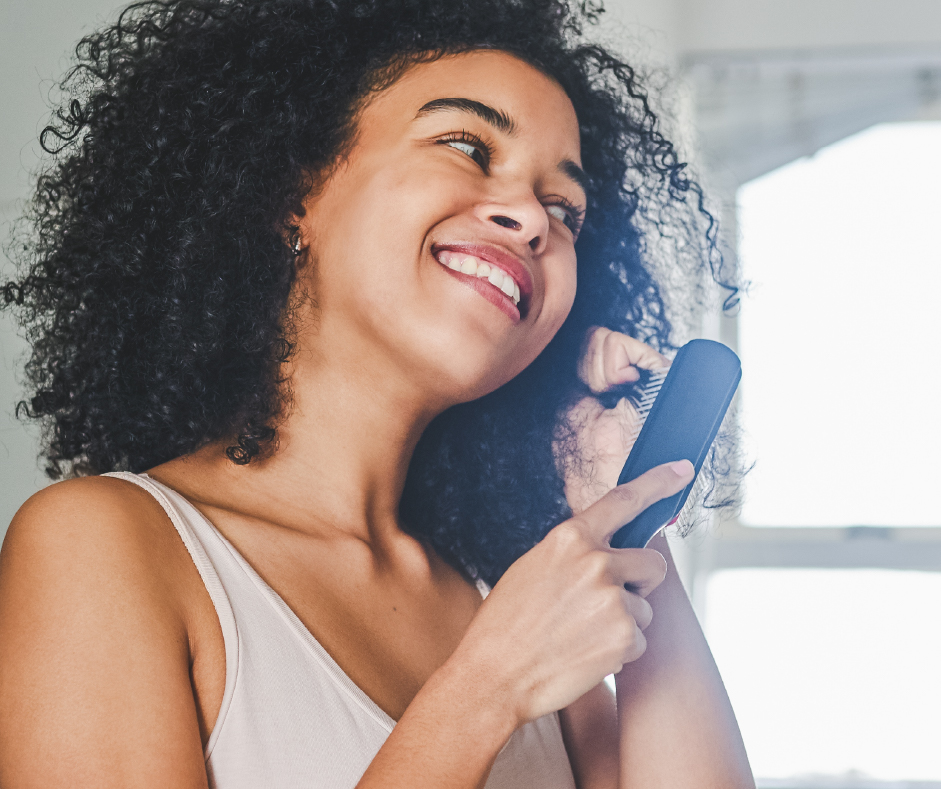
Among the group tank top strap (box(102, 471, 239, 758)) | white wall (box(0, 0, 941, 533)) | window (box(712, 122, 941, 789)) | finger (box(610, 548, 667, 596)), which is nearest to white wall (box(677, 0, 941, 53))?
white wall (box(0, 0, 941, 533))

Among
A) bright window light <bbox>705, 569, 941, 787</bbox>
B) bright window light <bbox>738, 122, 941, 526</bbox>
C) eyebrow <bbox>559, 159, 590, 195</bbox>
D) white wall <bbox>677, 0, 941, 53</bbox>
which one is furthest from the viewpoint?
white wall <bbox>677, 0, 941, 53</bbox>

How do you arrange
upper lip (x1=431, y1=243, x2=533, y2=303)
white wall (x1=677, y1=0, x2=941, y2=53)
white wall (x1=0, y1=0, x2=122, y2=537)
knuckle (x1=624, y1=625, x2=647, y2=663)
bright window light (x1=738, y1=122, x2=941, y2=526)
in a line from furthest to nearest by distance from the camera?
white wall (x1=677, y1=0, x2=941, y2=53), bright window light (x1=738, y1=122, x2=941, y2=526), white wall (x1=0, y1=0, x2=122, y2=537), upper lip (x1=431, y1=243, x2=533, y2=303), knuckle (x1=624, y1=625, x2=647, y2=663)

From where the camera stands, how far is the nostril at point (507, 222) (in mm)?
785

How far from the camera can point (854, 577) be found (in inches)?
90.0

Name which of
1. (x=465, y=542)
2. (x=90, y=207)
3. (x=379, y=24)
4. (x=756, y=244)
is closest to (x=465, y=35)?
(x=379, y=24)

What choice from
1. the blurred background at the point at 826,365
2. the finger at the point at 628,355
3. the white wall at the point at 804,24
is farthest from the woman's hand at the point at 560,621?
the white wall at the point at 804,24

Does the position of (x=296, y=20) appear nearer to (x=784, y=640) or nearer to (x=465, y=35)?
(x=465, y=35)

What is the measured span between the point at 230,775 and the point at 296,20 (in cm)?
74

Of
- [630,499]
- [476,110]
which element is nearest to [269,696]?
[630,499]

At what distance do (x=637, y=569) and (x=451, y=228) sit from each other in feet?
1.08

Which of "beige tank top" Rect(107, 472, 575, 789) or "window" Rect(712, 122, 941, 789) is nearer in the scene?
"beige tank top" Rect(107, 472, 575, 789)

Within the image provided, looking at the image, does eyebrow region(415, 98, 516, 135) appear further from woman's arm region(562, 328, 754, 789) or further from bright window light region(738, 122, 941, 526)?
bright window light region(738, 122, 941, 526)

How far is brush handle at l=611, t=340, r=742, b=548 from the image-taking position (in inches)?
30.9

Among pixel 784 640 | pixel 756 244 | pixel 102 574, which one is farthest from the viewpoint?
pixel 756 244
